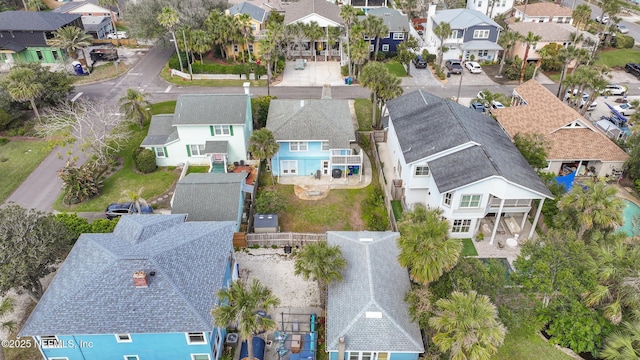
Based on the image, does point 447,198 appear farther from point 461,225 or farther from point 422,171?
point 422,171

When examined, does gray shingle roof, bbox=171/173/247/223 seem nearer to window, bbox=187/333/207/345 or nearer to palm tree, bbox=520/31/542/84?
window, bbox=187/333/207/345

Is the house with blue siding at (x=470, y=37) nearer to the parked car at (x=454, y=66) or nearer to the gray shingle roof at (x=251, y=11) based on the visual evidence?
the parked car at (x=454, y=66)

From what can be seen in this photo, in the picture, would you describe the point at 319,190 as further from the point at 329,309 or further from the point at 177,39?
the point at 177,39

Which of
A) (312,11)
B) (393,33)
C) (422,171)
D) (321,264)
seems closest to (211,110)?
(422,171)

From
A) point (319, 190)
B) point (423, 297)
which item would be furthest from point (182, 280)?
point (319, 190)

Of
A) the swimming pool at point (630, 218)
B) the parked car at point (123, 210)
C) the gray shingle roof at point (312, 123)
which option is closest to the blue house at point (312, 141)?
the gray shingle roof at point (312, 123)
